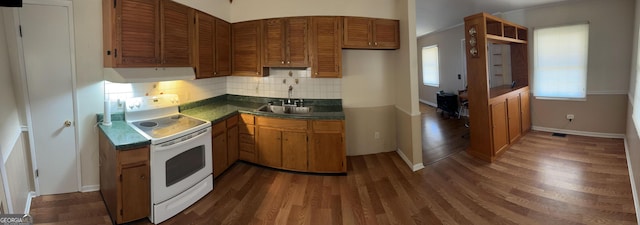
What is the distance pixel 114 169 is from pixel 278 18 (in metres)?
2.51

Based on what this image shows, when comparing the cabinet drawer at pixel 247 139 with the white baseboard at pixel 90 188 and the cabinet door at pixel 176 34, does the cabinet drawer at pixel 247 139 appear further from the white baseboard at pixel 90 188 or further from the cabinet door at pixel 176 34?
the white baseboard at pixel 90 188

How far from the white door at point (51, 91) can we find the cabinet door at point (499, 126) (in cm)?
500

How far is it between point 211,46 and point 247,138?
1.28 m

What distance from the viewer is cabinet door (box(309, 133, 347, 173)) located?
129 inches

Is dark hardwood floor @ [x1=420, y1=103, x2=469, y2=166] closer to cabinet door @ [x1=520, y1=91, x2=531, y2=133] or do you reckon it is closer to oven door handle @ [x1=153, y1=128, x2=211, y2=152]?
cabinet door @ [x1=520, y1=91, x2=531, y2=133]

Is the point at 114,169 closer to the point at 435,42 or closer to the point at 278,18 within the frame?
the point at 278,18

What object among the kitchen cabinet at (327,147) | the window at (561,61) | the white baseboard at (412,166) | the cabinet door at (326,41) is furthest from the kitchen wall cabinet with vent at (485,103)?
the kitchen cabinet at (327,147)

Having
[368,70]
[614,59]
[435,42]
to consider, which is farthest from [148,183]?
[435,42]

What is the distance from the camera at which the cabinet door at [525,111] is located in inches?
194

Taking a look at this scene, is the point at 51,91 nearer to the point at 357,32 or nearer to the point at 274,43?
the point at 274,43

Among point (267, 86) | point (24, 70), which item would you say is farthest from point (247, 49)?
point (24, 70)

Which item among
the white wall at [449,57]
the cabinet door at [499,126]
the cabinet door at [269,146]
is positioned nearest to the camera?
the cabinet door at [269,146]

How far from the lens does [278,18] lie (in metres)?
3.64

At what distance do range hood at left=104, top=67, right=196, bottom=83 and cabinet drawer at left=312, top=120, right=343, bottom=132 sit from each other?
1.61 m
